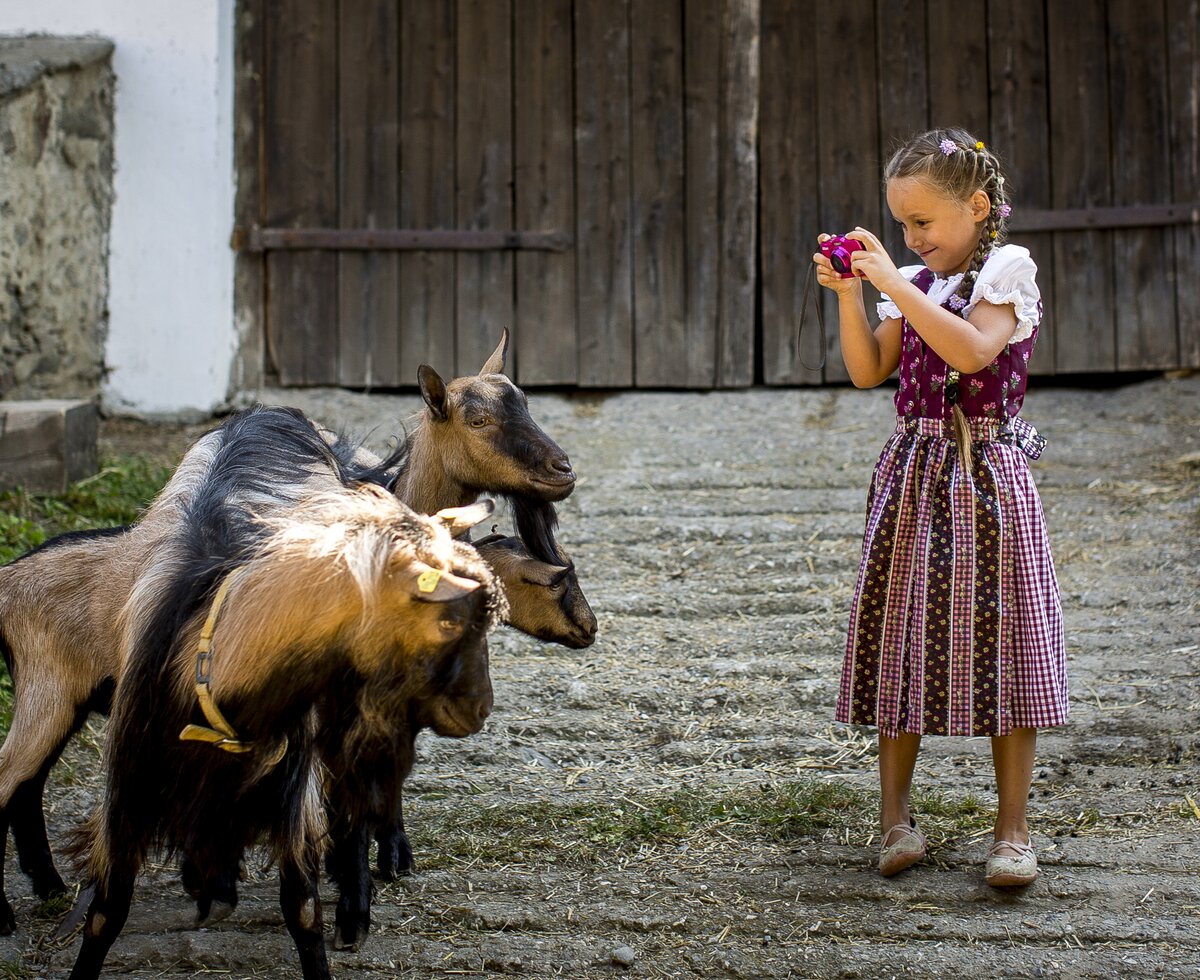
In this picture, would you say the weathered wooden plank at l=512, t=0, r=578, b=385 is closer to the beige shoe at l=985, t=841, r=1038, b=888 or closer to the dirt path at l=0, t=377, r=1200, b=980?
the dirt path at l=0, t=377, r=1200, b=980

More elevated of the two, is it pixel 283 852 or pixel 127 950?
pixel 283 852

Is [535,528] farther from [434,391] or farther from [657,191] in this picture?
[657,191]

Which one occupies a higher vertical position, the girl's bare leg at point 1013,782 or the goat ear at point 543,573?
the goat ear at point 543,573

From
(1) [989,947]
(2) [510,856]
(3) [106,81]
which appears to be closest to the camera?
(1) [989,947]

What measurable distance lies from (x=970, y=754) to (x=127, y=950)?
2.42m

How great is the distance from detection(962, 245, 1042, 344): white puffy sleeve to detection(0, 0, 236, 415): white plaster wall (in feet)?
16.5

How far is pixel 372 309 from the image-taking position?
297 inches

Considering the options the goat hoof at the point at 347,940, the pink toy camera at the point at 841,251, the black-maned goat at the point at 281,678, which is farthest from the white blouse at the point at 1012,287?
the goat hoof at the point at 347,940

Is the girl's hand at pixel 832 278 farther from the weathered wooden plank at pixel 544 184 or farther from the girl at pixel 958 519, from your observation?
the weathered wooden plank at pixel 544 184

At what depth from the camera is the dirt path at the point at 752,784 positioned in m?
3.15

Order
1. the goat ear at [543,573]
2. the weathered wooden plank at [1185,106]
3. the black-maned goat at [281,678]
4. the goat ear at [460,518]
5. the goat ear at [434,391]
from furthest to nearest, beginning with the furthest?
the weathered wooden plank at [1185,106] < the goat ear at [434,391] < the goat ear at [543,573] < the goat ear at [460,518] < the black-maned goat at [281,678]

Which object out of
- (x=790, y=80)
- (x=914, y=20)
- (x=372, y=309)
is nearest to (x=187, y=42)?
(x=372, y=309)

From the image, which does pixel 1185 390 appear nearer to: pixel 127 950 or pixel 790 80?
pixel 790 80

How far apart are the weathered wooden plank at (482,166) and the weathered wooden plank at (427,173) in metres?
0.05
